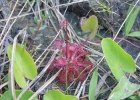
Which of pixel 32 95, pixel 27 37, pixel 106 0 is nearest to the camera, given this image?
A: pixel 32 95

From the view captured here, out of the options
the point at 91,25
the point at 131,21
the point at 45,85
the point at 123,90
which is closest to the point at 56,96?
the point at 45,85

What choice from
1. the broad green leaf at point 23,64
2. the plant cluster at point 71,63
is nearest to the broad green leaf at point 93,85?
the plant cluster at point 71,63

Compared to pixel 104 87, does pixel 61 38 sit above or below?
above

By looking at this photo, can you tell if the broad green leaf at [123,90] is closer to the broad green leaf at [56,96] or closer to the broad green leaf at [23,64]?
the broad green leaf at [56,96]

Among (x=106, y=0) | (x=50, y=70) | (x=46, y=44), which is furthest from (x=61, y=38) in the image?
(x=106, y=0)

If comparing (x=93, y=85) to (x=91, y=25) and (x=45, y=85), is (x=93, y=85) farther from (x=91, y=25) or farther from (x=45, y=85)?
(x=91, y=25)

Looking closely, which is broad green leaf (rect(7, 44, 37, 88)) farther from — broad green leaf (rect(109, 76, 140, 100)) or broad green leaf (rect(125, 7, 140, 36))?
broad green leaf (rect(125, 7, 140, 36))

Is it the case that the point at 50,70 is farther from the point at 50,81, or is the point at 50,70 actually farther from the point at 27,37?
the point at 27,37
